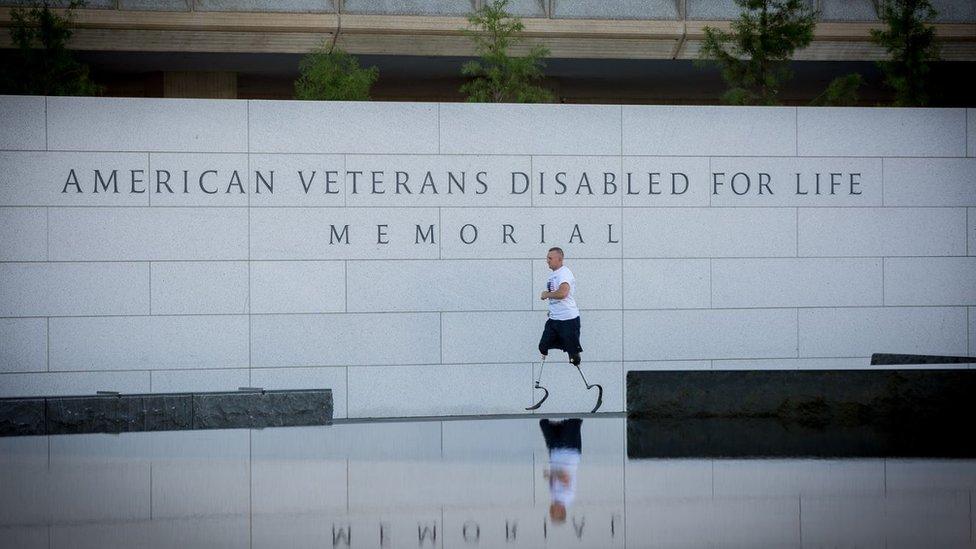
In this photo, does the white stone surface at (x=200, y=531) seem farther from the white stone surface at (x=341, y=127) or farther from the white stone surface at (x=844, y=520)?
the white stone surface at (x=341, y=127)

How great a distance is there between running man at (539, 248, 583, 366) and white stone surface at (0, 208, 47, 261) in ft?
20.3

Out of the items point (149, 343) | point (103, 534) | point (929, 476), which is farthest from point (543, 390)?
point (103, 534)

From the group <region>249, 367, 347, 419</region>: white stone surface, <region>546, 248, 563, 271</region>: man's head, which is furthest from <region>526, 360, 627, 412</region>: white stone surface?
<region>249, 367, 347, 419</region>: white stone surface

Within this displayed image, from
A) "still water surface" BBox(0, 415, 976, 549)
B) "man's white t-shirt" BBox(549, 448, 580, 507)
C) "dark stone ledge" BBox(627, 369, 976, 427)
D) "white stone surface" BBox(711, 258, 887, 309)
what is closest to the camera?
"still water surface" BBox(0, 415, 976, 549)

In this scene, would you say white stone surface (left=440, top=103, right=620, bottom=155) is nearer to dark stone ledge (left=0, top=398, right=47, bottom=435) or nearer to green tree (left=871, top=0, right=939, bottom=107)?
green tree (left=871, top=0, right=939, bottom=107)

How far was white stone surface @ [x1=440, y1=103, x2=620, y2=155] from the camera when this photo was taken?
17031 millimetres

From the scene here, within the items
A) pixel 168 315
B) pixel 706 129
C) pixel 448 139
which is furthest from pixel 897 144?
pixel 168 315

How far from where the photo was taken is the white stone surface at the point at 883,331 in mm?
17500

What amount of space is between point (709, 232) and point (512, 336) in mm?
2938

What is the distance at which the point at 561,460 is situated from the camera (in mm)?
10523

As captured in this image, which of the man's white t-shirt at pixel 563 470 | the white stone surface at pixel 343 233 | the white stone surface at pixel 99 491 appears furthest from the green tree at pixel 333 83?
the white stone surface at pixel 99 491

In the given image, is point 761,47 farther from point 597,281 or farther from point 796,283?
point 597,281

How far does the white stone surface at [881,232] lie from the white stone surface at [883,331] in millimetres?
779

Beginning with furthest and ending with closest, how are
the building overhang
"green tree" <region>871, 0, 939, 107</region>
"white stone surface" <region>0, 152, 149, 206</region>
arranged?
the building overhang < "green tree" <region>871, 0, 939, 107</region> < "white stone surface" <region>0, 152, 149, 206</region>
